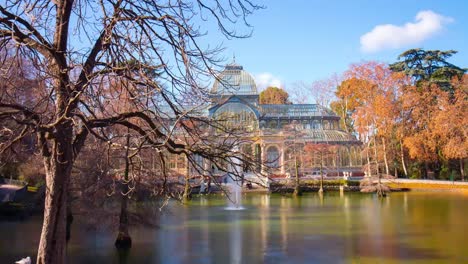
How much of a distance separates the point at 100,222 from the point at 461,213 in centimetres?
1711

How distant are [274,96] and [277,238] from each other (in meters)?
50.6

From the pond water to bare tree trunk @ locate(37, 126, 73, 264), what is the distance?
7.26 m

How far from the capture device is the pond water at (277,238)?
12375 mm

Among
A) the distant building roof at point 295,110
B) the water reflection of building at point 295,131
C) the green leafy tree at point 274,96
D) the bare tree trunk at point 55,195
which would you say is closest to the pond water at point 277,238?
the bare tree trunk at point 55,195

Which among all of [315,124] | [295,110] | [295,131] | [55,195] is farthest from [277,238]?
[295,110]

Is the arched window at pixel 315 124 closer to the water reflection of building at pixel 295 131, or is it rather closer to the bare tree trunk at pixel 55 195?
the water reflection of building at pixel 295 131

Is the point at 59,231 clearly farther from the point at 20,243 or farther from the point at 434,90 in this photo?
the point at 434,90

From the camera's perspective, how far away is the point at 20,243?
1460 centimetres

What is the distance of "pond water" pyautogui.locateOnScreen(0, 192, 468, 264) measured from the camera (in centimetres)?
1238

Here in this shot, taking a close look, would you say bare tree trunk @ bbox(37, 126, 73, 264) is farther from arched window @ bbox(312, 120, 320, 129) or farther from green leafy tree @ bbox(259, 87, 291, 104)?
green leafy tree @ bbox(259, 87, 291, 104)

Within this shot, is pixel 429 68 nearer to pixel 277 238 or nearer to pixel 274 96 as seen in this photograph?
pixel 274 96

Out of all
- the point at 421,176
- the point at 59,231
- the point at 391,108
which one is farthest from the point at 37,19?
the point at 421,176

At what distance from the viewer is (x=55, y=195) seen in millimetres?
5121

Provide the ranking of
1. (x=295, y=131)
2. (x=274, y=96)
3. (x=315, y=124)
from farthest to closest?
(x=274, y=96) < (x=315, y=124) < (x=295, y=131)
